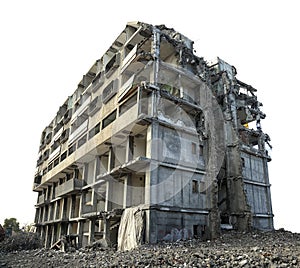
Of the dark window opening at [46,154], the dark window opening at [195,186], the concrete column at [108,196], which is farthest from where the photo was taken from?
the dark window opening at [46,154]

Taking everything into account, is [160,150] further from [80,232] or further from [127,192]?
[80,232]

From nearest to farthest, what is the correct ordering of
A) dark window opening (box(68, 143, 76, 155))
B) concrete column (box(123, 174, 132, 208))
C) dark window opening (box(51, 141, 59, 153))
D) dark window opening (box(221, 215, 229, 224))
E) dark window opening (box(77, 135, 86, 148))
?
1. concrete column (box(123, 174, 132, 208))
2. dark window opening (box(221, 215, 229, 224))
3. dark window opening (box(77, 135, 86, 148))
4. dark window opening (box(68, 143, 76, 155))
5. dark window opening (box(51, 141, 59, 153))

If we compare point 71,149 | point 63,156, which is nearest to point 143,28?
point 71,149

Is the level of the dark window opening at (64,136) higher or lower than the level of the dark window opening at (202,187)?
higher

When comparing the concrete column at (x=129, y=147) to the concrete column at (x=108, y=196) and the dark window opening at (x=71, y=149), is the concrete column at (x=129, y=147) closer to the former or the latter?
the concrete column at (x=108, y=196)

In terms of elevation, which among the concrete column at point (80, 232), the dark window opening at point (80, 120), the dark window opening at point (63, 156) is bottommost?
the concrete column at point (80, 232)

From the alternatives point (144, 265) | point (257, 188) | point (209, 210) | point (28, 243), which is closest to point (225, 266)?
point (144, 265)

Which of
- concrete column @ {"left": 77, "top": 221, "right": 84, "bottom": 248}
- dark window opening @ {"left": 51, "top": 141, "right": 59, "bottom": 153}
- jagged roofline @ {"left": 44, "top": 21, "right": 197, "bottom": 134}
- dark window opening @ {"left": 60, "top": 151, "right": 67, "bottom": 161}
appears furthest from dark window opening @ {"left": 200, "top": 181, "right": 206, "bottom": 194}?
dark window opening @ {"left": 51, "top": 141, "right": 59, "bottom": 153}

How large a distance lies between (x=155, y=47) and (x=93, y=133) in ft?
35.4

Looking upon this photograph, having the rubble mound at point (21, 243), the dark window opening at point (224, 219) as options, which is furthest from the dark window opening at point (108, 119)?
the rubble mound at point (21, 243)

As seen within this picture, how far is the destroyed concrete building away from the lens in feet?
60.0

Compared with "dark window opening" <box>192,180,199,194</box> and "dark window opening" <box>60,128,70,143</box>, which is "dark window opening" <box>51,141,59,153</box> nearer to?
"dark window opening" <box>60,128,70,143</box>

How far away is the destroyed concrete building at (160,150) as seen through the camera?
1830 cm

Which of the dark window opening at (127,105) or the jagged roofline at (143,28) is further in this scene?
the jagged roofline at (143,28)
